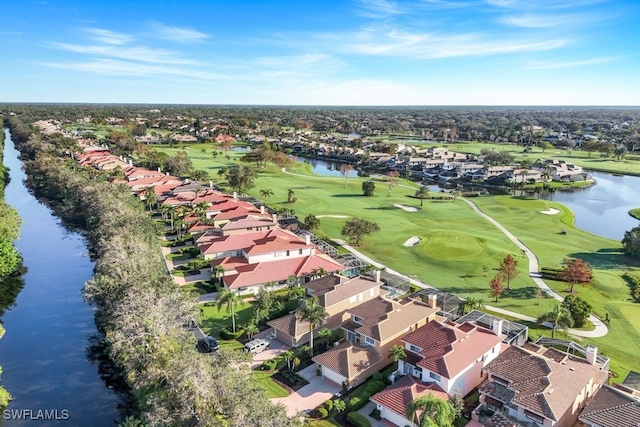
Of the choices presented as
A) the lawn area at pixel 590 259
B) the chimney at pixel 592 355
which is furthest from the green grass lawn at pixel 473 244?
the chimney at pixel 592 355

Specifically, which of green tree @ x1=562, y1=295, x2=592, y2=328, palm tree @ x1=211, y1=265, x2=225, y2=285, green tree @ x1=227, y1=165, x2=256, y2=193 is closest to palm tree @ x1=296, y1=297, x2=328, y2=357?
palm tree @ x1=211, y1=265, x2=225, y2=285

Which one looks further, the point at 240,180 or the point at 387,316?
the point at 240,180

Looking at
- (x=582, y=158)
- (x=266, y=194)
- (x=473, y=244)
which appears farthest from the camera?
(x=582, y=158)

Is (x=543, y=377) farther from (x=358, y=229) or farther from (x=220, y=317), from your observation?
(x=358, y=229)

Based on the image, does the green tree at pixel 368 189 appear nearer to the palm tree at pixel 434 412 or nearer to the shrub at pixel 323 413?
the shrub at pixel 323 413

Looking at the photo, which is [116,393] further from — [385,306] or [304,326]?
[385,306]

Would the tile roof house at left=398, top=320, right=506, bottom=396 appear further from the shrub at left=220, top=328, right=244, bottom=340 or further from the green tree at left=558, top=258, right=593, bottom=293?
the green tree at left=558, top=258, right=593, bottom=293

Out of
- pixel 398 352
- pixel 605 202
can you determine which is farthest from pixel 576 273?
pixel 605 202
